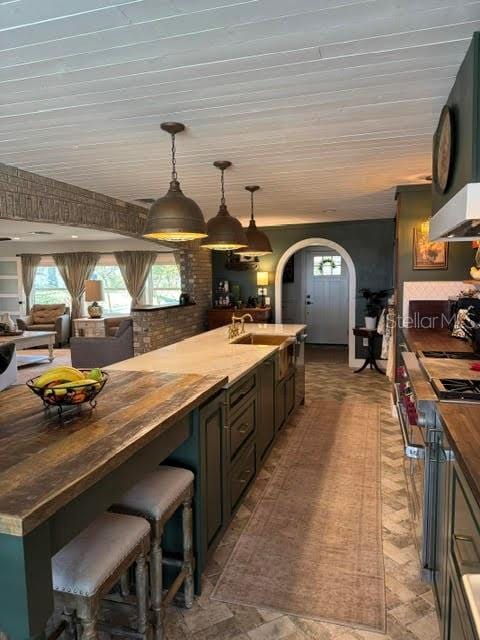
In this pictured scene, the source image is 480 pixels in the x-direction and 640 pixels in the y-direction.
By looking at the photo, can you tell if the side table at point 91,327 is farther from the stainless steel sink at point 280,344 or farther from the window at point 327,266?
the stainless steel sink at point 280,344

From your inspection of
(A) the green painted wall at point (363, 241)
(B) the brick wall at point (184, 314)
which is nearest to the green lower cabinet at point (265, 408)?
(B) the brick wall at point (184, 314)

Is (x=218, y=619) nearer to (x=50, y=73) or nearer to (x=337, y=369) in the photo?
(x=50, y=73)

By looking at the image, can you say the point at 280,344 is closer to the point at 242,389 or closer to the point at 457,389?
the point at 242,389

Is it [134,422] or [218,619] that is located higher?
[134,422]

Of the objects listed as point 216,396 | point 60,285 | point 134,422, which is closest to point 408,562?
point 216,396

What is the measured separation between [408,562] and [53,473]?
1.93m

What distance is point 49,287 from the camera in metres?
10.4

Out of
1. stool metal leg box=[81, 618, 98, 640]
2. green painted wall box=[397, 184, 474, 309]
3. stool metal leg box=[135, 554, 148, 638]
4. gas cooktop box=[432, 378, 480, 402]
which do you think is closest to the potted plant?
green painted wall box=[397, 184, 474, 309]

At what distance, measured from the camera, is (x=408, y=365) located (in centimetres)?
273

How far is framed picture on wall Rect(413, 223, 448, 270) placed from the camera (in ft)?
14.1

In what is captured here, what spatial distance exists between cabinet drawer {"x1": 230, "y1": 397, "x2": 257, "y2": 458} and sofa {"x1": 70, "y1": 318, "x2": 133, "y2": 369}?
3389mm

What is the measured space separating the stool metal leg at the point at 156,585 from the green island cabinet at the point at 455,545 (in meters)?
1.02

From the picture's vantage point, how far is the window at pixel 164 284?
9.73 meters

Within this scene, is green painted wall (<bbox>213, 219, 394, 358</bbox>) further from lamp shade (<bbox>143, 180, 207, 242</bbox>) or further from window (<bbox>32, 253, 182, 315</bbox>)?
lamp shade (<bbox>143, 180, 207, 242</bbox>)
